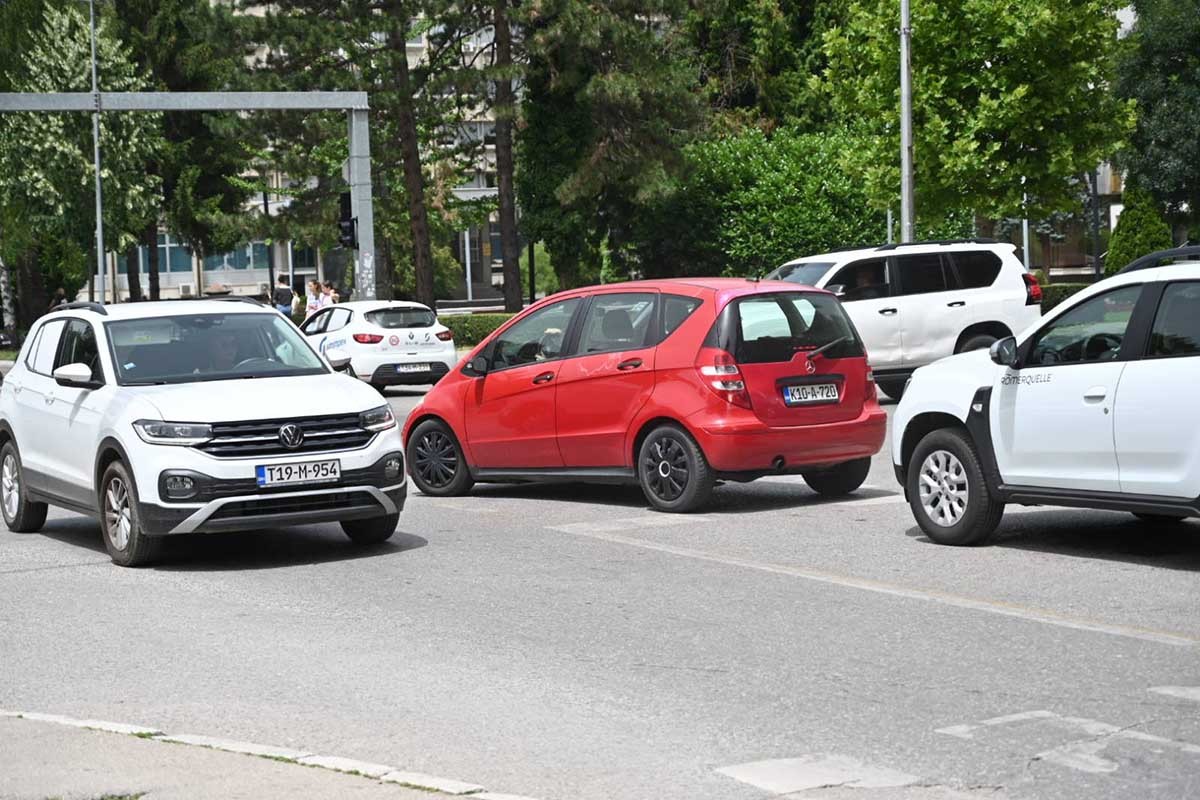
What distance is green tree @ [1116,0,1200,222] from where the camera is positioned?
56562mm

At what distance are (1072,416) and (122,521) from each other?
18.7ft

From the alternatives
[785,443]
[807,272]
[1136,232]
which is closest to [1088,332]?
[785,443]

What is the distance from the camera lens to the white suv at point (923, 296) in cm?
2178

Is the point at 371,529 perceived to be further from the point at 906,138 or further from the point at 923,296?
the point at 906,138

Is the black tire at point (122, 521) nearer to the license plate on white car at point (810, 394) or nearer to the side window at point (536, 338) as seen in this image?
the side window at point (536, 338)

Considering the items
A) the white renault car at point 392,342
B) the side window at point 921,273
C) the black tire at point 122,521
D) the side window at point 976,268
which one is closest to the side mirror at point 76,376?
the black tire at point 122,521

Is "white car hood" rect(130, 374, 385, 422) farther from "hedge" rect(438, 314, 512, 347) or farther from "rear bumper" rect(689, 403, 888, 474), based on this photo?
"hedge" rect(438, 314, 512, 347)

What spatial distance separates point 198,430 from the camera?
34.5 ft

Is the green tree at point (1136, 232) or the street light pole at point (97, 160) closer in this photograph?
the street light pole at point (97, 160)

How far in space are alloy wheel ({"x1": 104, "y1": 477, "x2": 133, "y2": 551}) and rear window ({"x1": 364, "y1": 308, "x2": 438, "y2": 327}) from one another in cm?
1914

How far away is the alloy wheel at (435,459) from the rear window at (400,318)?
15.4 metres

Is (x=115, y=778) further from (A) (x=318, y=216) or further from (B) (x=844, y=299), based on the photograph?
(A) (x=318, y=216)

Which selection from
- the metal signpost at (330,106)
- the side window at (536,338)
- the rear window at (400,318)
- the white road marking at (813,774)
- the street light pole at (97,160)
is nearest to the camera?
the white road marking at (813,774)

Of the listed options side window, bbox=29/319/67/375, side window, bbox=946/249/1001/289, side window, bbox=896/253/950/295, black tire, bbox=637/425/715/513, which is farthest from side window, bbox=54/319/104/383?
side window, bbox=946/249/1001/289
